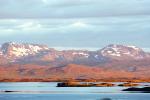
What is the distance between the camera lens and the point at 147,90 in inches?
5468

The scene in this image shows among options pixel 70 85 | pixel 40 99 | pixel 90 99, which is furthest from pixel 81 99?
pixel 70 85

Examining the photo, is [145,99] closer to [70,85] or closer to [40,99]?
[40,99]

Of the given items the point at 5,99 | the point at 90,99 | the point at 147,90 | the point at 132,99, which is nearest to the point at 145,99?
the point at 132,99

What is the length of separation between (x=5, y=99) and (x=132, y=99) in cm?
2525

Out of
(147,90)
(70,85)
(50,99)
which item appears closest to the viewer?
(50,99)

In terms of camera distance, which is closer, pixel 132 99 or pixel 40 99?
pixel 132 99

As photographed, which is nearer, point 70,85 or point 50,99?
point 50,99

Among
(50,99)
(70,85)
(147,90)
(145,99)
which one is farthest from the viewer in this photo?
(70,85)

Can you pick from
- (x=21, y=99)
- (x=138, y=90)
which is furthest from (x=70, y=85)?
(x=21, y=99)

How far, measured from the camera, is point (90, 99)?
106688 mm

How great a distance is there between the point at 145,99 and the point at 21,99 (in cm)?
2475

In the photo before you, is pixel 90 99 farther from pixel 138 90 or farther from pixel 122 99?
pixel 138 90

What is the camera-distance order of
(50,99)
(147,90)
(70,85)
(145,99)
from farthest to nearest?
(70,85) < (147,90) < (50,99) < (145,99)

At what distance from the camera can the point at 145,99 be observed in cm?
10281
